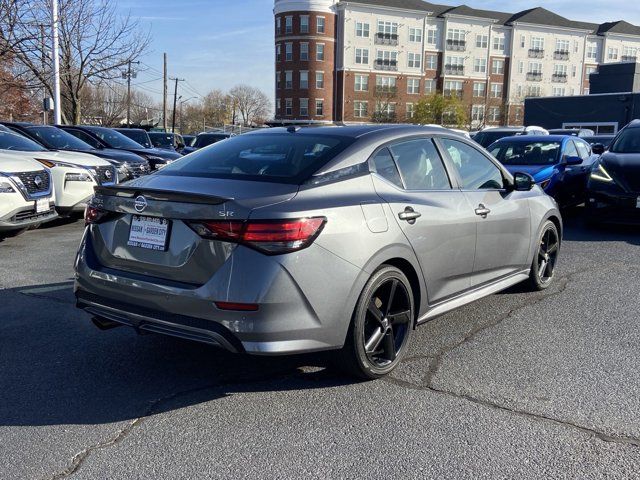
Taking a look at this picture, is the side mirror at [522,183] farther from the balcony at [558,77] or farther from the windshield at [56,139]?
the balcony at [558,77]

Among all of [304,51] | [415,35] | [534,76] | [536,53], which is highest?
[415,35]

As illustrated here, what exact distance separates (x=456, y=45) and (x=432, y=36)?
323 centimetres

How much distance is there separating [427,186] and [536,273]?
2111 millimetres

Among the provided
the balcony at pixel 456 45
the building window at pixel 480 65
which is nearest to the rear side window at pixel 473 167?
the balcony at pixel 456 45

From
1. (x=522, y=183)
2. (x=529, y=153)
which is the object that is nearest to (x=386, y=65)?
(x=529, y=153)

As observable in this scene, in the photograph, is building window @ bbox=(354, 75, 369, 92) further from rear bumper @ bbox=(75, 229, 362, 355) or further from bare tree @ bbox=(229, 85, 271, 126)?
rear bumper @ bbox=(75, 229, 362, 355)

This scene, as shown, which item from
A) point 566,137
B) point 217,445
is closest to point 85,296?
point 217,445

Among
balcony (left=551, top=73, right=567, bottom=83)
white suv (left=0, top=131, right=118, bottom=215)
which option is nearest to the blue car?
white suv (left=0, top=131, right=118, bottom=215)

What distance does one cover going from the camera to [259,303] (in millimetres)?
3174

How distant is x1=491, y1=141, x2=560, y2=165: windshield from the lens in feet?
37.4

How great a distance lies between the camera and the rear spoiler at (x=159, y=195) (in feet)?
10.8

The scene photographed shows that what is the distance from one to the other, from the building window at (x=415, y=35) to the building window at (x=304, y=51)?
1308 cm

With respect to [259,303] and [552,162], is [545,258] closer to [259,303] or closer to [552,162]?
[259,303]

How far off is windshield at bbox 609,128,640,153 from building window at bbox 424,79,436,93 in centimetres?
6783
